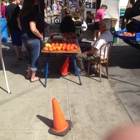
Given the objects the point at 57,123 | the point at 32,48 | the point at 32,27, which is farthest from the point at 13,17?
the point at 57,123

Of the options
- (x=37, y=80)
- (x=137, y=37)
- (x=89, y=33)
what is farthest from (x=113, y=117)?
(x=89, y=33)

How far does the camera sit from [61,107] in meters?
3.75

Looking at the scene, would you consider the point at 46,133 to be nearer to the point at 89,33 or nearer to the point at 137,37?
the point at 137,37

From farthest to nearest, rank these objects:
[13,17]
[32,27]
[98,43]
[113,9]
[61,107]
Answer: [113,9], [13,17], [98,43], [32,27], [61,107]

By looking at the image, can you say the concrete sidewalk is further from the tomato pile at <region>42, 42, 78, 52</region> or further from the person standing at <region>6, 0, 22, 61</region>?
the person standing at <region>6, 0, 22, 61</region>

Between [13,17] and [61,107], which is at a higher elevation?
[13,17]

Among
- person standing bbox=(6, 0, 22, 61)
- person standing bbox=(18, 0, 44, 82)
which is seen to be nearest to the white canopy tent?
person standing bbox=(6, 0, 22, 61)

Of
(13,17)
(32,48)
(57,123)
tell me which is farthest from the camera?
(13,17)

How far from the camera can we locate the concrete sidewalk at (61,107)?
10.1ft

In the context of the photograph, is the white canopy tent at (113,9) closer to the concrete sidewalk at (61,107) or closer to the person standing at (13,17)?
the person standing at (13,17)

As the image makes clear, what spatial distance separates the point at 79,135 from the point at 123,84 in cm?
217

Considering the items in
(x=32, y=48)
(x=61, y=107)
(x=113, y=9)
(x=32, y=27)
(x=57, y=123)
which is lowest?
(x=61, y=107)

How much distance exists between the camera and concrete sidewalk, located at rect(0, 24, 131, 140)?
308cm

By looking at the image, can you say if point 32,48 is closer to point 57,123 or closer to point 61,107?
point 61,107
